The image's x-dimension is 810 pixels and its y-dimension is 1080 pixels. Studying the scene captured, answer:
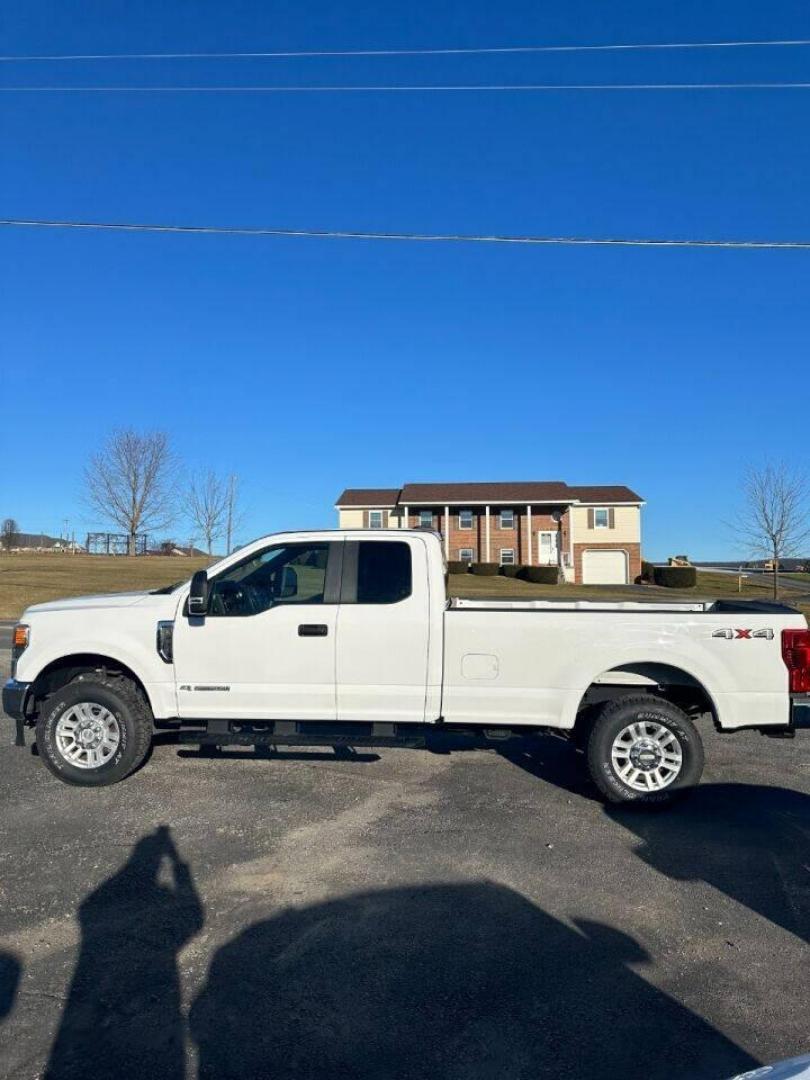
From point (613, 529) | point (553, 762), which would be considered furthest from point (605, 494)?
point (553, 762)

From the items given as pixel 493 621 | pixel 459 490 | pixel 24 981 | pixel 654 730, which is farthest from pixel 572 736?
pixel 459 490

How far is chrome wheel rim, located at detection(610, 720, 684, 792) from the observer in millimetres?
5965

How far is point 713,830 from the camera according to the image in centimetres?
555

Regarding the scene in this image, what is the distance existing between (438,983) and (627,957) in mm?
957

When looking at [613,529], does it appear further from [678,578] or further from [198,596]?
[198,596]

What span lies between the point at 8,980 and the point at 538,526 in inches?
1853

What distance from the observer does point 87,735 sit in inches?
252

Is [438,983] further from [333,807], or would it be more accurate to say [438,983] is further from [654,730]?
[654,730]

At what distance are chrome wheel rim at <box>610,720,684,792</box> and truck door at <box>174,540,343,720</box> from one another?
223 centimetres

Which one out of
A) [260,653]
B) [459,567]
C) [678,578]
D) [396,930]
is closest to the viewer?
[396,930]

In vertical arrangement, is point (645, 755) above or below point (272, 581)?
below

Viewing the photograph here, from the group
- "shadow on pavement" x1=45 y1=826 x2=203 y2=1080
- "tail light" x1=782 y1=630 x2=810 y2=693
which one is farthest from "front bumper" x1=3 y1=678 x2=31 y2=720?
"tail light" x1=782 y1=630 x2=810 y2=693

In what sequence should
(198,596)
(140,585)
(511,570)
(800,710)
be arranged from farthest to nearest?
(511,570)
(140,585)
(198,596)
(800,710)

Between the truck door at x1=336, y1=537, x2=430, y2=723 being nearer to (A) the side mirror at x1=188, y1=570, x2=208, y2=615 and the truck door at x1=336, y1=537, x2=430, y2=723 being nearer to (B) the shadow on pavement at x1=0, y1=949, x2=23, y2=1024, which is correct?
(A) the side mirror at x1=188, y1=570, x2=208, y2=615
